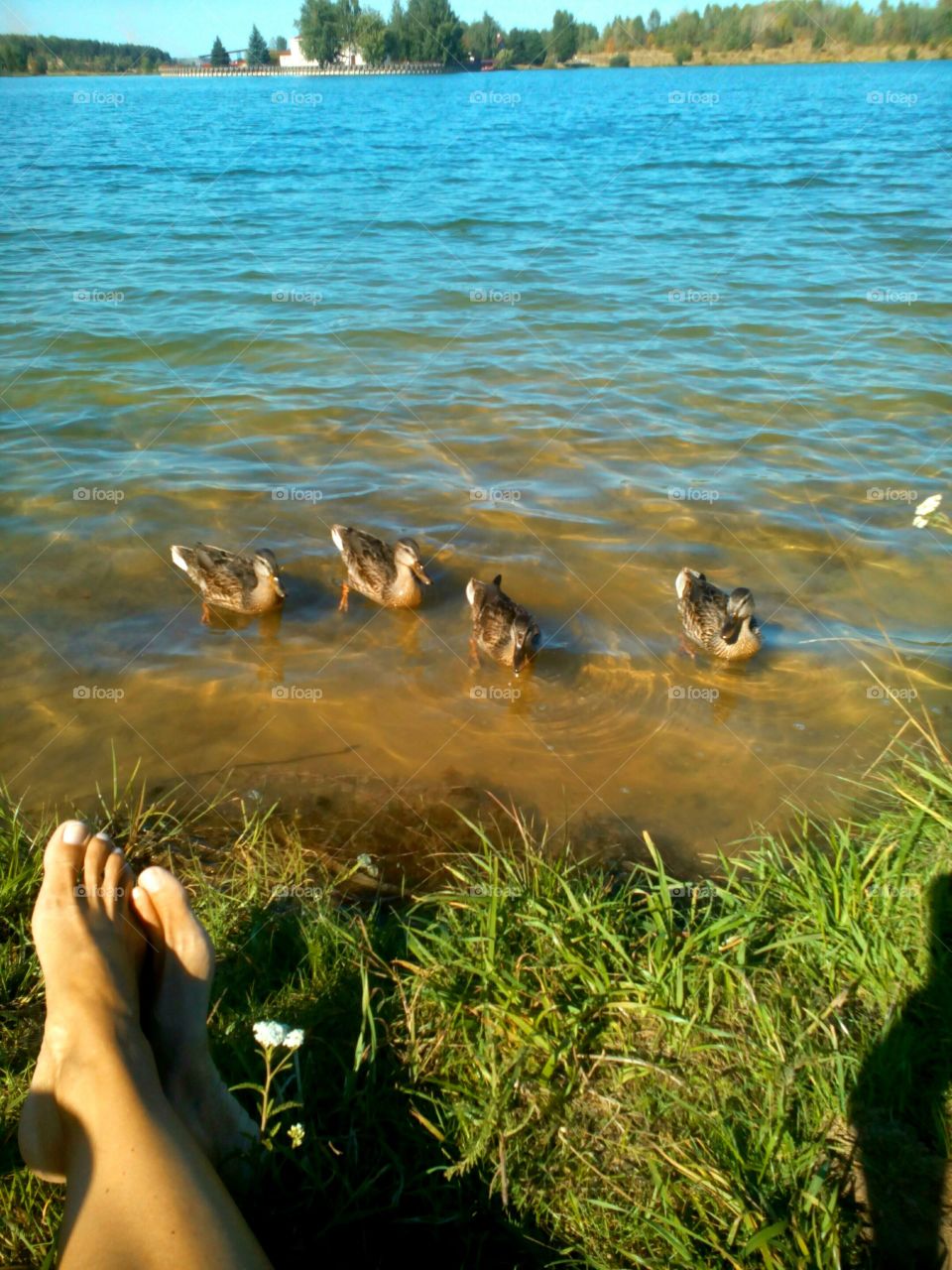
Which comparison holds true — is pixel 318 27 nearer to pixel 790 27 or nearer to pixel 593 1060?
pixel 790 27

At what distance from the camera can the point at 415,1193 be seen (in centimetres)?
271

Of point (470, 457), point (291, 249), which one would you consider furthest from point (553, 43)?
point (470, 457)

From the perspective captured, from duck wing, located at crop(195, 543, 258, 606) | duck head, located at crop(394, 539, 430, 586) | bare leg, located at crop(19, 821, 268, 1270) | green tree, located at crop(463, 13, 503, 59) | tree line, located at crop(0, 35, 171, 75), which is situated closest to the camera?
bare leg, located at crop(19, 821, 268, 1270)

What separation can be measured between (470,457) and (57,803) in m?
5.31

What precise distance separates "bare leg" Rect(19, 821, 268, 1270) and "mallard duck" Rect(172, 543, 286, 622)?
3.30 metres

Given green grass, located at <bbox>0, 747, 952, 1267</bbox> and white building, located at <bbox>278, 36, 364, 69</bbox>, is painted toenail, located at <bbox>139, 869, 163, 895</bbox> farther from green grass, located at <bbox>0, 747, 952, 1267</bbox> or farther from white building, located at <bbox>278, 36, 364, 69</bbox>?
white building, located at <bbox>278, 36, 364, 69</bbox>

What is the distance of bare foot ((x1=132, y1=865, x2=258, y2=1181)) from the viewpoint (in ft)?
9.08

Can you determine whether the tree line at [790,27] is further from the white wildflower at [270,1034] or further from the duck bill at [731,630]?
the white wildflower at [270,1034]

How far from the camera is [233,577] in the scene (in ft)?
21.9

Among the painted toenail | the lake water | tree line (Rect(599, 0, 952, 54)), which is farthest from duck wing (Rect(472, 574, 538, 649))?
tree line (Rect(599, 0, 952, 54))

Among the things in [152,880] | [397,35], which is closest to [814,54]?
[397,35]

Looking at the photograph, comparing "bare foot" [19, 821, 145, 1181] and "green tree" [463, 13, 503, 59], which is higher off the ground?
"green tree" [463, 13, 503, 59]

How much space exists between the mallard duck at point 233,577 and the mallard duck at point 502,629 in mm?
1516

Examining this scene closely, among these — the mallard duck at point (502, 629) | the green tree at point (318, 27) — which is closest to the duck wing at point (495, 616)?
the mallard duck at point (502, 629)
